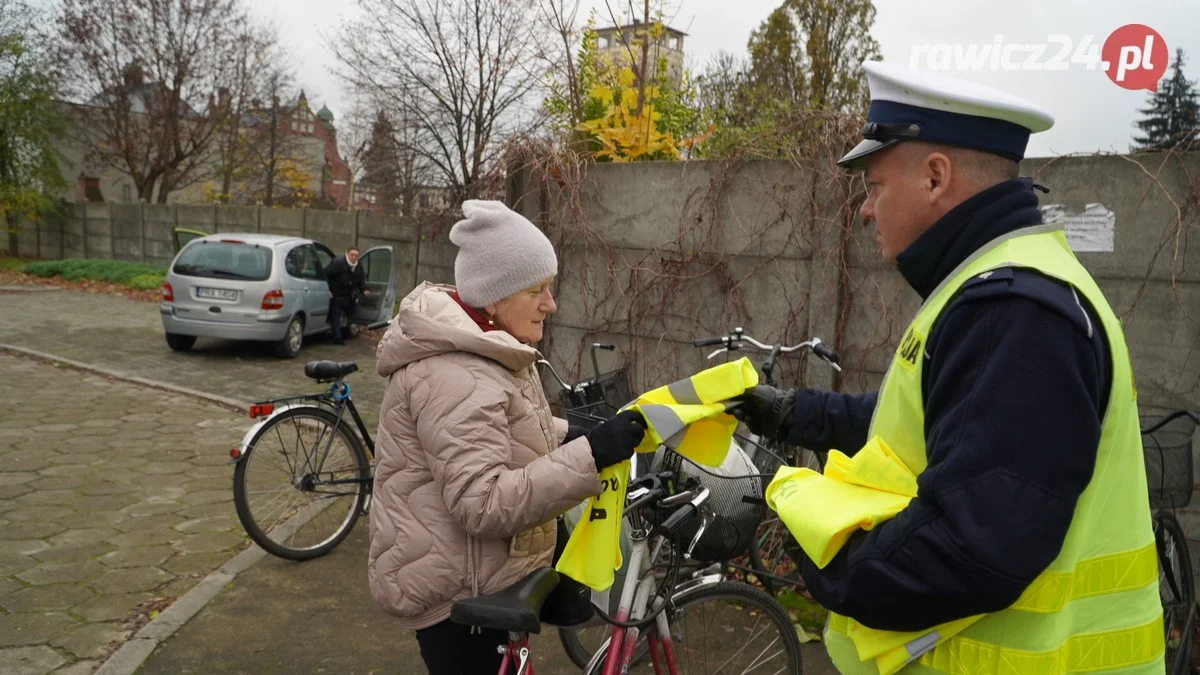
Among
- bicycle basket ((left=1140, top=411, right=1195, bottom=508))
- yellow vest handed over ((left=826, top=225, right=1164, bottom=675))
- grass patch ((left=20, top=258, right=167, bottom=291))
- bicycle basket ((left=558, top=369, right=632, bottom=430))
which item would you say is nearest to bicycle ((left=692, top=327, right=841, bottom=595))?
bicycle basket ((left=558, top=369, right=632, bottom=430))

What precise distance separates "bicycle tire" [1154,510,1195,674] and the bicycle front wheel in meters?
1.78

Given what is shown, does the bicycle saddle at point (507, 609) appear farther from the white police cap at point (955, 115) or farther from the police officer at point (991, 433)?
the white police cap at point (955, 115)

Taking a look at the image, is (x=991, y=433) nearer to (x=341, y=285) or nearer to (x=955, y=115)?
(x=955, y=115)

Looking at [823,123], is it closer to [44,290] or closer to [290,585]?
[290,585]

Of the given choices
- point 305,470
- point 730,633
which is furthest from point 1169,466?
point 305,470

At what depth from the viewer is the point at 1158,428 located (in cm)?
368

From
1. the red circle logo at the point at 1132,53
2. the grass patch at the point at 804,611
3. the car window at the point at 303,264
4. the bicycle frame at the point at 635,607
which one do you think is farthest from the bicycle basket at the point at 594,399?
the car window at the point at 303,264

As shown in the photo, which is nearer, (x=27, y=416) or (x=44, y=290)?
(x=27, y=416)

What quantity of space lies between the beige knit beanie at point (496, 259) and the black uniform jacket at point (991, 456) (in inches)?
50.8

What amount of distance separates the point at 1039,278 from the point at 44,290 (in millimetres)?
22894

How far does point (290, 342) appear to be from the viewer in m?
12.4

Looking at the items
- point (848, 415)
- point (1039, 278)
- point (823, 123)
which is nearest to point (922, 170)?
point (1039, 278)

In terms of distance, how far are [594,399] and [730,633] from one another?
144 centimetres

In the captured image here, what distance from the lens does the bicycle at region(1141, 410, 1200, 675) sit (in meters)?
3.64
